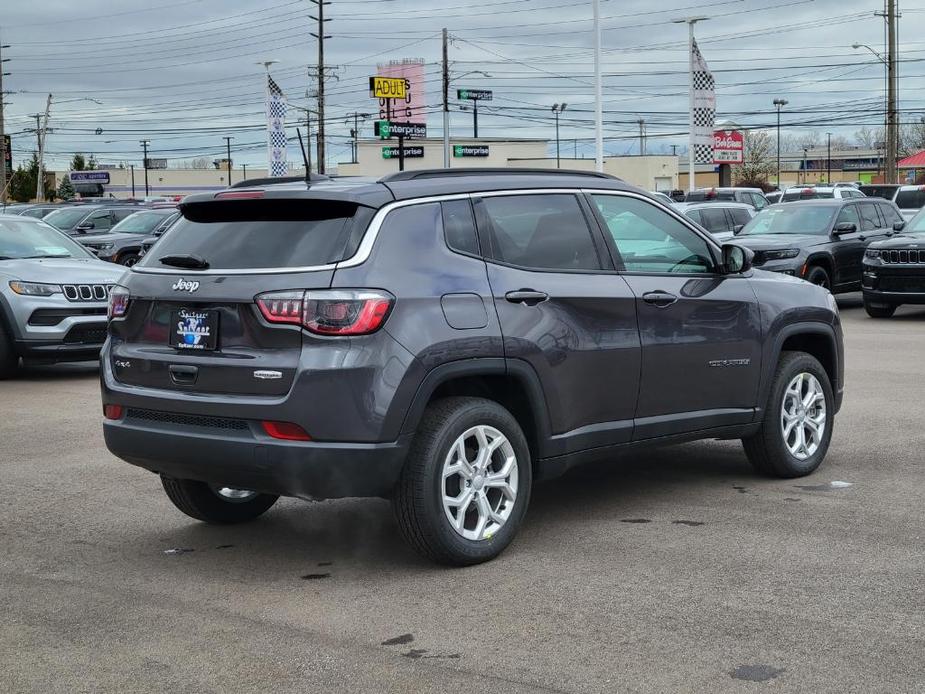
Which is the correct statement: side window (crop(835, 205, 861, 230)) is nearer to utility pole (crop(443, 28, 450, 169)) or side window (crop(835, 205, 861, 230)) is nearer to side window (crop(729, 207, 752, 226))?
side window (crop(729, 207, 752, 226))

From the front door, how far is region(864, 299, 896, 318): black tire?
12.6 meters

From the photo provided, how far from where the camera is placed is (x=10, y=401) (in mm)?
11578

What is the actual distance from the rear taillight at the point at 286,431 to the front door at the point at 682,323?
6.37ft

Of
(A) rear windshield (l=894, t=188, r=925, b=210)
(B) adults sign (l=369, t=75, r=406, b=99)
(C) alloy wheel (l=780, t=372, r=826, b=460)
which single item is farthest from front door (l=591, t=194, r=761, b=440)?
(B) adults sign (l=369, t=75, r=406, b=99)

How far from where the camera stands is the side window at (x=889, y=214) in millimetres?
21891

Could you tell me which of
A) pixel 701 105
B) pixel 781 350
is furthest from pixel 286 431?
pixel 701 105

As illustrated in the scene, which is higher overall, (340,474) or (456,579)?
(340,474)

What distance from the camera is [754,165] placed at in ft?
452

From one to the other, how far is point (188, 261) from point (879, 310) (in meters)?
15.3

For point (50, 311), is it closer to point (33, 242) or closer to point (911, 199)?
point (33, 242)

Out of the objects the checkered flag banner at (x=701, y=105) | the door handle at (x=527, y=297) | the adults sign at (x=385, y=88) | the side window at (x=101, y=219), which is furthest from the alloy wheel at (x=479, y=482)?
the adults sign at (x=385, y=88)

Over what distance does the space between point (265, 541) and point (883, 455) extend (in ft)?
13.5

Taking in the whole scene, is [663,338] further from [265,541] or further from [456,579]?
[265,541]

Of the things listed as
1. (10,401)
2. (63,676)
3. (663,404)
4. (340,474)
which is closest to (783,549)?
(663,404)
